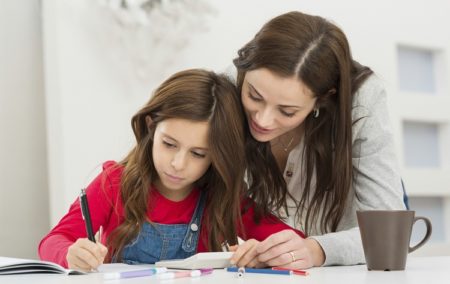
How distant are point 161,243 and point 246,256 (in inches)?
17.0

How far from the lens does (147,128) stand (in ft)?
4.98

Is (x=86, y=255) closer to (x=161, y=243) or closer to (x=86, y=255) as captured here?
(x=86, y=255)

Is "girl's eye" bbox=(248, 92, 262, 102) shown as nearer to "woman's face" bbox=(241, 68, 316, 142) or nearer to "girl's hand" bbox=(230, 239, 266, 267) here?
"woman's face" bbox=(241, 68, 316, 142)

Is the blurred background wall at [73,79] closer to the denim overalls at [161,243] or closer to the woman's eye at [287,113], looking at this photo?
the denim overalls at [161,243]

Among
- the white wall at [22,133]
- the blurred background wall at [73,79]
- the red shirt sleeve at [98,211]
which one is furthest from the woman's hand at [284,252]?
the white wall at [22,133]

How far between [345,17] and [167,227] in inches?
67.4

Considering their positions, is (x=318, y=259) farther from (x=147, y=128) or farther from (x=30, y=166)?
(x=30, y=166)

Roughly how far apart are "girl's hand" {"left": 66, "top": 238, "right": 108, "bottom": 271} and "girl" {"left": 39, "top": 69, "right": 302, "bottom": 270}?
304 millimetres

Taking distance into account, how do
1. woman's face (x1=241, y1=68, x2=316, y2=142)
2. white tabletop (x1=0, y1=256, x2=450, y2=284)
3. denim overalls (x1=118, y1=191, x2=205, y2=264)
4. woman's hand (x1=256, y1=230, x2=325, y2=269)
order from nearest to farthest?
white tabletop (x1=0, y1=256, x2=450, y2=284), woman's hand (x1=256, y1=230, x2=325, y2=269), woman's face (x1=241, y1=68, x2=316, y2=142), denim overalls (x1=118, y1=191, x2=205, y2=264)

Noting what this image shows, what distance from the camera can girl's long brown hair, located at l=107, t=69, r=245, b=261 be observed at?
56.4 inches

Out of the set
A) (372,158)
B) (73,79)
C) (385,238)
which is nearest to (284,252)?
(385,238)

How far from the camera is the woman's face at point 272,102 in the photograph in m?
1.33

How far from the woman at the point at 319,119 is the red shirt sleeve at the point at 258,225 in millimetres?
35

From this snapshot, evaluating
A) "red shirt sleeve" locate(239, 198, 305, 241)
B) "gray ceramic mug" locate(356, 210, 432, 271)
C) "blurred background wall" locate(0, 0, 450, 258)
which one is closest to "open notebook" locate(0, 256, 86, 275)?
"gray ceramic mug" locate(356, 210, 432, 271)
